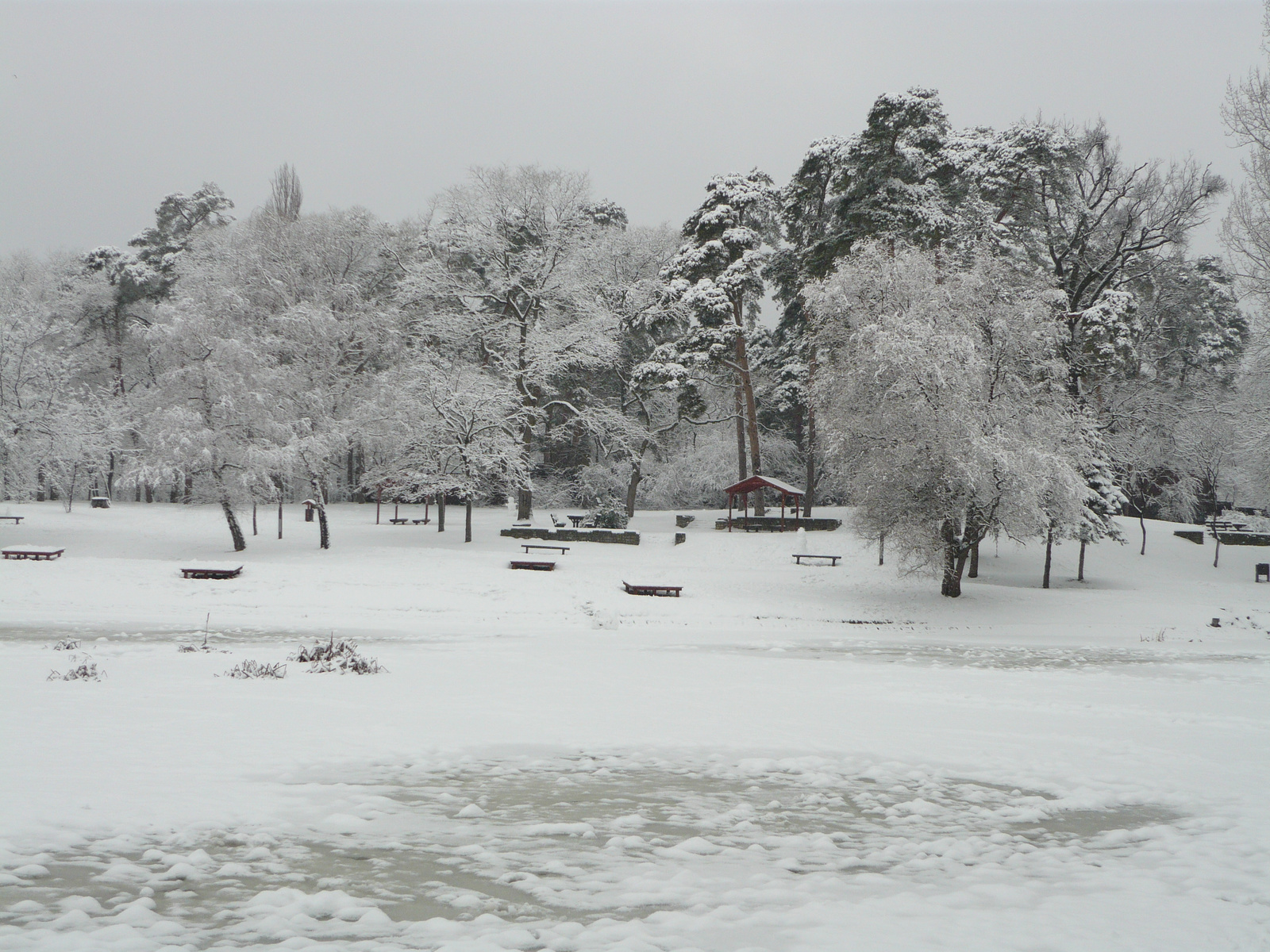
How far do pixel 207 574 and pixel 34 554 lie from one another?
6.96 metres

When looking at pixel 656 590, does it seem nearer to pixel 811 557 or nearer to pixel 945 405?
pixel 811 557

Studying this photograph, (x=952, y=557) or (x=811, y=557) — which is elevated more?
(x=952, y=557)

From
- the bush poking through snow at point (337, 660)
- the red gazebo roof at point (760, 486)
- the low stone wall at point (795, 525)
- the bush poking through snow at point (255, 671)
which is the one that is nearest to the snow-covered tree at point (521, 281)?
Answer: the red gazebo roof at point (760, 486)

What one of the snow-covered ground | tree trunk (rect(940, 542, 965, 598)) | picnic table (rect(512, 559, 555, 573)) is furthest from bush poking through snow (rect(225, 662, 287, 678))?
tree trunk (rect(940, 542, 965, 598))

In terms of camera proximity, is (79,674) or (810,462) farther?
(810,462)

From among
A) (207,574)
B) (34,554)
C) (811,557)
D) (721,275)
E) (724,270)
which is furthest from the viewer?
(724,270)

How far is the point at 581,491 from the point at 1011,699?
38003 mm

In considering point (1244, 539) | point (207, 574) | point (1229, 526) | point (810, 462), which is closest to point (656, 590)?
point (207, 574)

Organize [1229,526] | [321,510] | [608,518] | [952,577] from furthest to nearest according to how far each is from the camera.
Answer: [1229,526] < [608,518] < [321,510] < [952,577]

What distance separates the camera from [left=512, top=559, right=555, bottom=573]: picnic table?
92.9 ft

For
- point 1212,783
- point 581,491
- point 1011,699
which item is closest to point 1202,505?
point 581,491

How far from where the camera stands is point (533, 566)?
28.4 meters

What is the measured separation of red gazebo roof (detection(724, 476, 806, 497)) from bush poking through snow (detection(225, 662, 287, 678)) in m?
27.9

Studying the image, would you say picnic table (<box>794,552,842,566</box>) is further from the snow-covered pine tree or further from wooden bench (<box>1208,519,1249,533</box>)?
wooden bench (<box>1208,519,1249,533</box>)
